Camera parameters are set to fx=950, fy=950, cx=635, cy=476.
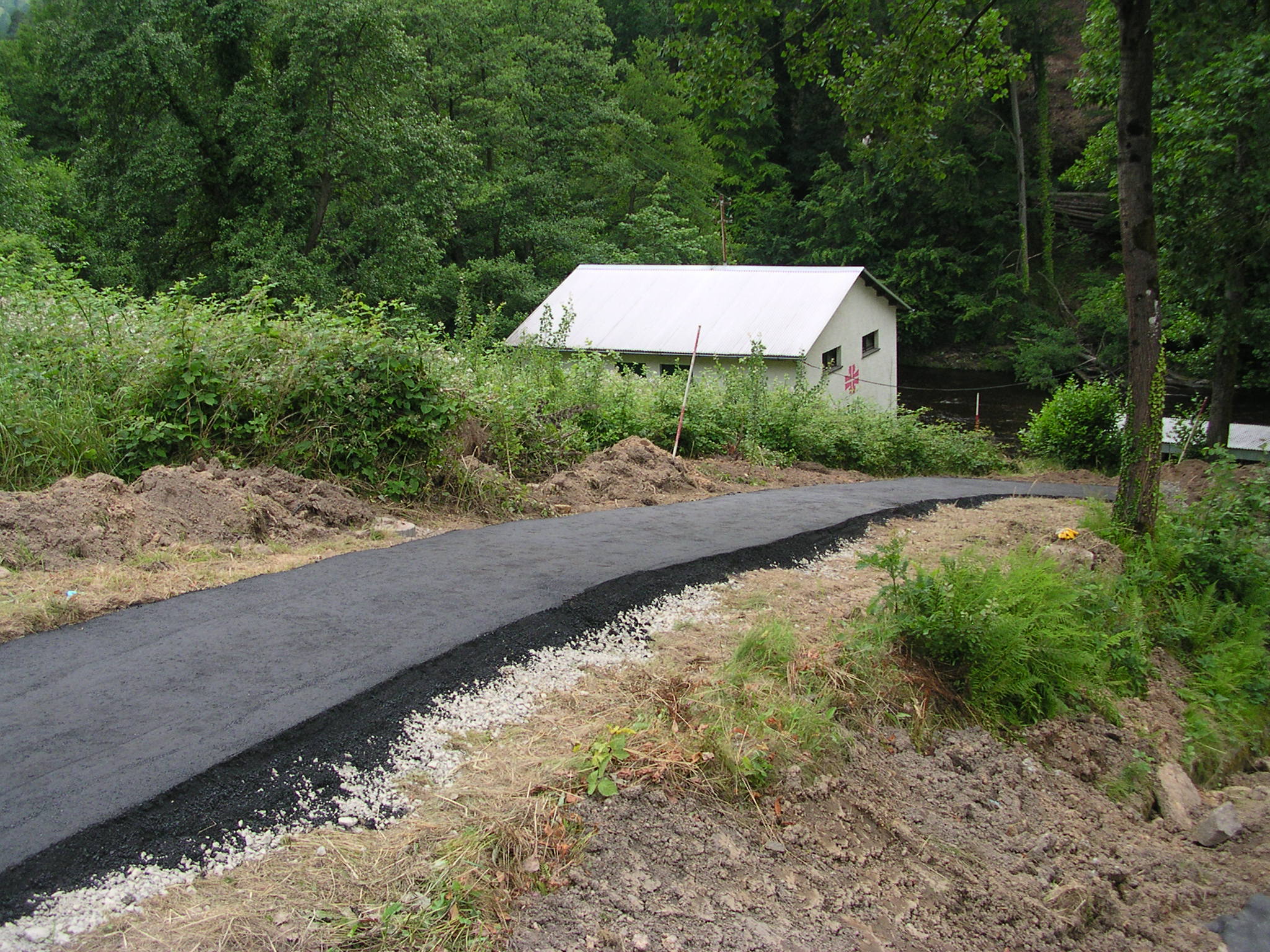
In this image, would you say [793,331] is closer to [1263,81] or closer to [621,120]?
[1263,81]

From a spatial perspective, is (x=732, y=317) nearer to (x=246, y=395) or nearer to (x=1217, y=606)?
(x=1217, y=606)

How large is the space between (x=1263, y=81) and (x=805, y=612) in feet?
36.2

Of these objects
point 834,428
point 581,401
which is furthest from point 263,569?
point 834,428

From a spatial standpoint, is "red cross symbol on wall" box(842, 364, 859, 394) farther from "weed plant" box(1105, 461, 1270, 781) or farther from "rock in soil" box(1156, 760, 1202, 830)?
"rock in soil" box(1156, 760, 1202, 830)

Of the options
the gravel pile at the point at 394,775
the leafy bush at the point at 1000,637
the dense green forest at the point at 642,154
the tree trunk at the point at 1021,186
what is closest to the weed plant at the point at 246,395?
the dense green forest at the point at 642,154

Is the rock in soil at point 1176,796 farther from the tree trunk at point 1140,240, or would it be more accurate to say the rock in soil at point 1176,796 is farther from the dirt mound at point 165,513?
the dirt mound at point 165,513

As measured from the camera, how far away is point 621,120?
38.5m

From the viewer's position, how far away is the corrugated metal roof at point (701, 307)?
2511 cm

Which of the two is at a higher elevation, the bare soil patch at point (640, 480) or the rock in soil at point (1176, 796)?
the bare soil patch at point (640, 480)

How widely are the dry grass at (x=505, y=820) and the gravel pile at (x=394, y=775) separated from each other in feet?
0.24

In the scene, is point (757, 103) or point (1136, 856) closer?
point (1136, 856)

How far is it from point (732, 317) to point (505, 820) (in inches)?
924

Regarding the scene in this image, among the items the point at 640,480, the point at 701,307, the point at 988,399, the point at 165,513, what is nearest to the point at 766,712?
the point at 165,513

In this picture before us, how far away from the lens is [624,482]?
9891 mm
